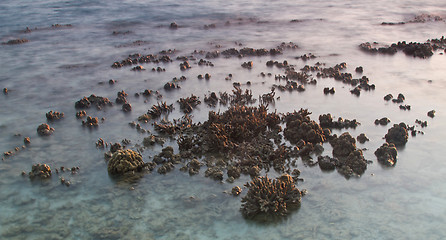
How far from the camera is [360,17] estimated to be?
1210 inches

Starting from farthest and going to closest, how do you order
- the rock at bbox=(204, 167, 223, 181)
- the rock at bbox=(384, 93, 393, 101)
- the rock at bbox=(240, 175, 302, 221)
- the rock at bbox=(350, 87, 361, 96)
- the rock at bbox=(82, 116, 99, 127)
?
1. the rock at bbox=(350, 87, 361, 96)
2. the rock at bbox=(384, 93, 393, 101)
3. the rock at bbox=(82, 116, 99, 127)
4. the rock at bbox=(204, 167, 223, 181)
5. the rock at bbox=(240, 175, 302, 221)

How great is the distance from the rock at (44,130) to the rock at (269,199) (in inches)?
265

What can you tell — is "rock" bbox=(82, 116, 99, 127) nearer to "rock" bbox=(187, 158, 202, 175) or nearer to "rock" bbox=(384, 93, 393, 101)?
"rock" bbox=(187, 158, 202, 175)

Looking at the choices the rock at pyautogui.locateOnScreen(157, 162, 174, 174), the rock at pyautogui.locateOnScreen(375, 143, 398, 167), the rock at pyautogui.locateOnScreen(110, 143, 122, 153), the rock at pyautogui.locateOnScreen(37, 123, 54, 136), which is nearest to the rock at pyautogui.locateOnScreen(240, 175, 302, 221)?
the rock at pyautogui.locateOnScreen(157, 162, 174, 174)

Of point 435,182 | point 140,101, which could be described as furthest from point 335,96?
point 140,101

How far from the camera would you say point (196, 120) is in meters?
12.3

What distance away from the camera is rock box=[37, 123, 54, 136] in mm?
11586

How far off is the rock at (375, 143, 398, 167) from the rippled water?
0.21 m

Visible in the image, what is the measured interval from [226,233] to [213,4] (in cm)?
3422

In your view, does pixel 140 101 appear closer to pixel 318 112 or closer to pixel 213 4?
pixel 318 112

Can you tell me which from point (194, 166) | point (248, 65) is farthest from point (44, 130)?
point (248, 65)

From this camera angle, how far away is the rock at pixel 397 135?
1041cm

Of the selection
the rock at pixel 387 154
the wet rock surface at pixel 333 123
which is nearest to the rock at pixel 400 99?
the wet rock surface at pixel 333 123

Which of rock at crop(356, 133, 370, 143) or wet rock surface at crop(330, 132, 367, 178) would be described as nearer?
wet rock surface at crop(330, 132, 367, 178)
